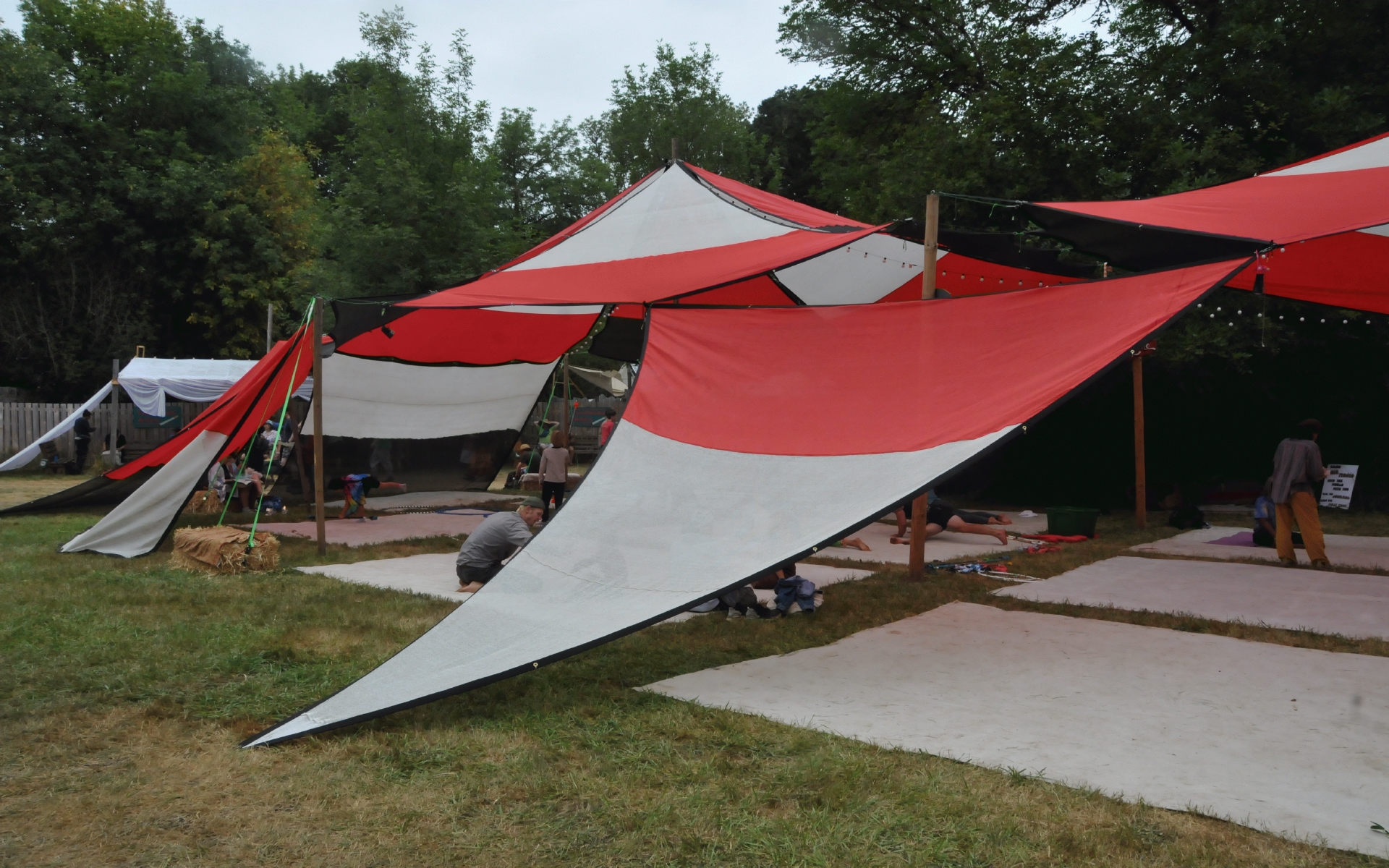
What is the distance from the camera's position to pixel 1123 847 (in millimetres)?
2961

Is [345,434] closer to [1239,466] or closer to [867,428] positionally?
[867,428]

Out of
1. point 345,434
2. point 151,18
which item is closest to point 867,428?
point 345,434

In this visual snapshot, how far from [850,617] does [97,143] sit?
26410 millimetres

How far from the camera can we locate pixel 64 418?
2169 cm

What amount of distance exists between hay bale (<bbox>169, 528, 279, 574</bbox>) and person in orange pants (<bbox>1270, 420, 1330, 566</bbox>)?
8.89 m

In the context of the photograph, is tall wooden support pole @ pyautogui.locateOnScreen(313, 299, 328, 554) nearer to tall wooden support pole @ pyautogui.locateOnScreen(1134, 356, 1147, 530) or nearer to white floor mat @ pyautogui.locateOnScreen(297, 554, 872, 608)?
white floor mat @ pyautogui.locateOnScreen(297, 554, 872, 608)

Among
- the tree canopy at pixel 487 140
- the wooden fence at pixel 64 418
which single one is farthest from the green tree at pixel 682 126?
the wooden fence at pixel 64 418

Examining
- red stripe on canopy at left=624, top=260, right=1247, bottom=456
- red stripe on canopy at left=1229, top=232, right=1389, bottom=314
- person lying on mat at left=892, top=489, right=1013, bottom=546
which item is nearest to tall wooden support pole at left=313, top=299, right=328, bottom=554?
red stripe on canopy at left=624, top=260, right=1247, bottom=456

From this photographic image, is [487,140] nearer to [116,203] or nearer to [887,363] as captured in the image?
[116,203]

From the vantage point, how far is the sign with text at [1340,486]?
12.5 metres

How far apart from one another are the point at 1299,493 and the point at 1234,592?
188cm

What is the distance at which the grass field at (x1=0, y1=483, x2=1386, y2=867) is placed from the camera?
2.99 metres

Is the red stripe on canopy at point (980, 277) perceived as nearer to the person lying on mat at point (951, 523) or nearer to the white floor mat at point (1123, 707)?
the person lying on mat at point (951, 523)

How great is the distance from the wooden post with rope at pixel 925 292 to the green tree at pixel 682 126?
25.9 m
